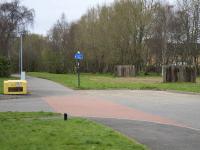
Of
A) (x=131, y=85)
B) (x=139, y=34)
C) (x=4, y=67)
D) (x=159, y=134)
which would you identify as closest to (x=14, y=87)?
(x=131, y=85)

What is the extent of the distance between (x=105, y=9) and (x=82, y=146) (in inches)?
2976

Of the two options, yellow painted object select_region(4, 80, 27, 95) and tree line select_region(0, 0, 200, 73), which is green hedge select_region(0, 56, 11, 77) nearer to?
tree line select_region(0, 0, 200, 73)

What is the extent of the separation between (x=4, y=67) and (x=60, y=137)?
5342cm

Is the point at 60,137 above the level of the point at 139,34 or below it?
below

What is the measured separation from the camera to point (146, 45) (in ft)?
260

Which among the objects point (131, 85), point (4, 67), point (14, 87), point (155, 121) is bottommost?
point (155, 121)

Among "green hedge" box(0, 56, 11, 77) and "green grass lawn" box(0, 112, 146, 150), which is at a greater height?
"green hedge" box(0, 56, 11, 77)

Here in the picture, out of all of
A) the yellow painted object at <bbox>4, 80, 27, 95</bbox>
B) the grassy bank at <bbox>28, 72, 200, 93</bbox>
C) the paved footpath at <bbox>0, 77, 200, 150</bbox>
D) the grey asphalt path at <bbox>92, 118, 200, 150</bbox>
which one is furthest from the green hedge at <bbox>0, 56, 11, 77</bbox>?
the grey asphalt path at <bbox>92, 118, 200, 150</bbox>

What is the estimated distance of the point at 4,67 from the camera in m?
62.2

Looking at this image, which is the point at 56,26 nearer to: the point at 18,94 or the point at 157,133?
the point at 18,94

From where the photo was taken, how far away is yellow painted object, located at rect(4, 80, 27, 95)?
93.4ft

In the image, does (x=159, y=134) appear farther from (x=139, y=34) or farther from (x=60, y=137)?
(x=139, y=34)

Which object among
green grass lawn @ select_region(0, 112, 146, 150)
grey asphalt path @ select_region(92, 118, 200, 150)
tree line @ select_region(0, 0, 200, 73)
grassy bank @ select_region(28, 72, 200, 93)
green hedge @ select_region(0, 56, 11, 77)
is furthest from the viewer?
tree line @ select_region(0, 0, 200, 73)

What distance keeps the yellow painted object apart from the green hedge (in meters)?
33.8
